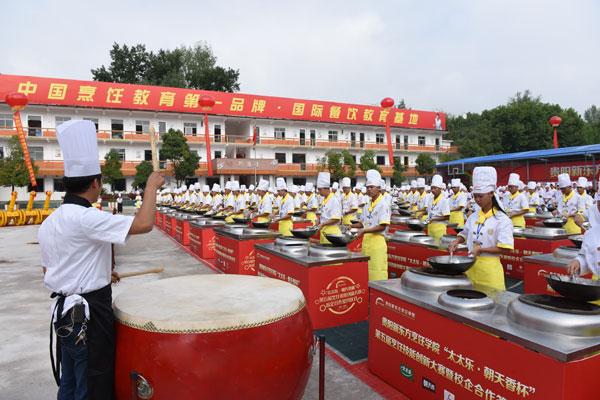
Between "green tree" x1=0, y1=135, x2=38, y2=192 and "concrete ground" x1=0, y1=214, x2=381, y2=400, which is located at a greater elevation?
"green tree" x1=0, y1=135, x2=38, y2=192

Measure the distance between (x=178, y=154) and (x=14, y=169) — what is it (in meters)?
9.58

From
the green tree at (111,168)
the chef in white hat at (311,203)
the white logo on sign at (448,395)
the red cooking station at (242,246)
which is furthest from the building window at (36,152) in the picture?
the white logo on sign at (448,395)

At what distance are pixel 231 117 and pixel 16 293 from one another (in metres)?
27.5

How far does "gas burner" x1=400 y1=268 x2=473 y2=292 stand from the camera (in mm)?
2975

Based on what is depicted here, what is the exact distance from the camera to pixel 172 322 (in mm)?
1927

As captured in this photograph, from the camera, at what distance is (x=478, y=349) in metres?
2.41

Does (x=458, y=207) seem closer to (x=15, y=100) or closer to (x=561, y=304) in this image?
(x=561, y=304)

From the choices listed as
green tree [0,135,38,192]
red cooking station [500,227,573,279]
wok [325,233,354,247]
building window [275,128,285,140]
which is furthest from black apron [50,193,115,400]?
building window [275,128,285,140]

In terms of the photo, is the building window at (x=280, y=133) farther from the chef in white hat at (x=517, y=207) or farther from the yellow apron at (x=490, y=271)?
the yellow apron at (x=490, y=271)

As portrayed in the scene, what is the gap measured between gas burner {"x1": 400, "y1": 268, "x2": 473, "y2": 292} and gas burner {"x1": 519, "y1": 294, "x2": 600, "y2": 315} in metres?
0.54

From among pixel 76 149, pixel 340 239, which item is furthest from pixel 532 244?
pixel 76 149

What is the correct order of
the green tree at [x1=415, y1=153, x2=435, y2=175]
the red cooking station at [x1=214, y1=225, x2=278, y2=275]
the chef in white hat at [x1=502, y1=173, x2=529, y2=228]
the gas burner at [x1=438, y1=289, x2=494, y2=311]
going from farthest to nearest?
the green tree at [x1=415, y1=153, x2=435, y2=175] < the chef in white hat at [x1=502, y1=173, x2=529, y2=228] < the red cooking station at [x1=214, y1=225, x2=278, y2=275] < the gas burner at [x1=438, y1=289, x2=494, y2=311]

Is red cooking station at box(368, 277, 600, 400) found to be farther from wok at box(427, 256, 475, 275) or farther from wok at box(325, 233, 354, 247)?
wok at box(325, 233, 354, 247)

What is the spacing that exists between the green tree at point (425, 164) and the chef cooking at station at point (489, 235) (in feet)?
115
